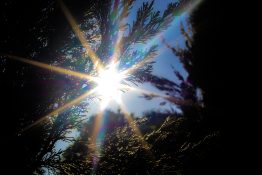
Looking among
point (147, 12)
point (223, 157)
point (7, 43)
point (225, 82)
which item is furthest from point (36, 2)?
point (225, 82)

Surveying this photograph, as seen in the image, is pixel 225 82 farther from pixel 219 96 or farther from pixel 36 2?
pixel 36 2

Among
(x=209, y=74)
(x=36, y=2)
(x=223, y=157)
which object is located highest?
(x=209, y=74)

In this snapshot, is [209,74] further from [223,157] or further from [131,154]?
[131,154]

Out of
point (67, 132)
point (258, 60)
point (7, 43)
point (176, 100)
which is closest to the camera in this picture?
point (7, 43)

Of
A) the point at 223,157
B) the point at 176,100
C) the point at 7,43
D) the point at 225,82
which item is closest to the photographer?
the point at 7,43

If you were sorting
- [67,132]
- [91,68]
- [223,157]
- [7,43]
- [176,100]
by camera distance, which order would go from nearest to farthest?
[7,43], [91,68], [67,132], [223,157], [176,100]

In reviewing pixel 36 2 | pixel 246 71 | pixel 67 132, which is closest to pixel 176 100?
pixel 246 71

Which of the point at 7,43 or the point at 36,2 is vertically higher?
the point at 36,2

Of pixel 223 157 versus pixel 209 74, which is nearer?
pixel 223 157

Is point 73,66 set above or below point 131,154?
above
